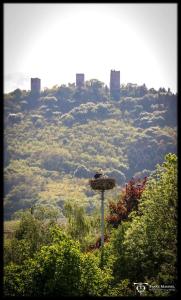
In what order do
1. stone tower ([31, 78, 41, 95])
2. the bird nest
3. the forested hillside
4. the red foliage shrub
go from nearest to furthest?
the forested hillside < the bird nest < the red foliage shrub < stone tower ([31, 78, 41, 95])

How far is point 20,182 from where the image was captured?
5108 inches

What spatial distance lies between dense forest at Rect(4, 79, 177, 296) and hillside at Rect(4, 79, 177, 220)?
0.70 ft

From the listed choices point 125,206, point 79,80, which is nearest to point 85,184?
point 79,80

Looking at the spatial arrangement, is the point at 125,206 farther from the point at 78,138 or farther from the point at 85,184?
the point at 78,138

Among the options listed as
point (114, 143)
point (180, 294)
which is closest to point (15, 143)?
point (114, 143)

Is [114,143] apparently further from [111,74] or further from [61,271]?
[61,271]

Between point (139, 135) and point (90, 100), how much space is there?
2642 centimetres

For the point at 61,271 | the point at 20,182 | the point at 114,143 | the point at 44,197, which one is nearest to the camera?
the point at 61,271

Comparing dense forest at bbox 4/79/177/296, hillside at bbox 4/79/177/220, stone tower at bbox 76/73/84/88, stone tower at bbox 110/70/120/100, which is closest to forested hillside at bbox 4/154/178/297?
dense forest at bbox 4/79/177/296

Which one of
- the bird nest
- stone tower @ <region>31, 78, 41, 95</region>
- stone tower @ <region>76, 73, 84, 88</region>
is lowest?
the bird nest

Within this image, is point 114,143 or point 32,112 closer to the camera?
point 114,143

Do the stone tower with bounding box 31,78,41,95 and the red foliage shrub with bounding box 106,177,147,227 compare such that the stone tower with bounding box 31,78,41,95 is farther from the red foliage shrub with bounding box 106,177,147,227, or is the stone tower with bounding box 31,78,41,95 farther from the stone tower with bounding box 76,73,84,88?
the red foliage shrub with bounding box 106,177,147,227

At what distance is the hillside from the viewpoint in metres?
131

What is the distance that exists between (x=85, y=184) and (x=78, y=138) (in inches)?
1008
